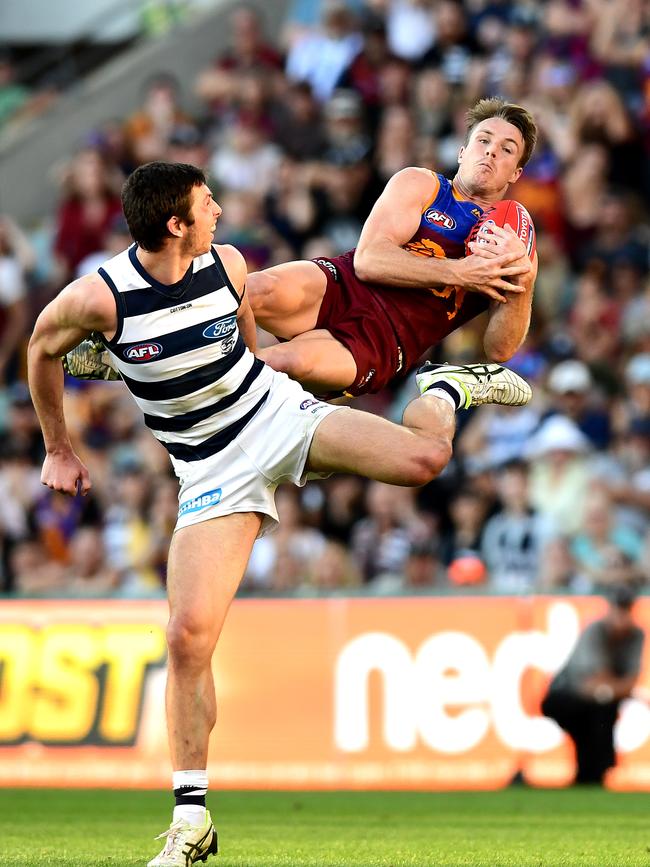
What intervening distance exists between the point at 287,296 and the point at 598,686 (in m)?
5.42

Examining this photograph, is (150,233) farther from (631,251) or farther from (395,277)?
(631,251)

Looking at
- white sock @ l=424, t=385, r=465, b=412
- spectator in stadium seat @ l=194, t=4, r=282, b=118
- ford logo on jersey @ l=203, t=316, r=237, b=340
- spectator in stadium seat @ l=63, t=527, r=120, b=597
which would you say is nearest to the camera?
ford logo on jersey @ l=203, t=316, r=237, b=340

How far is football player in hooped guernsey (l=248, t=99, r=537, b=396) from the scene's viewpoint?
26.5 feet

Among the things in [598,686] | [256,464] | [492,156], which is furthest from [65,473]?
[598,686]

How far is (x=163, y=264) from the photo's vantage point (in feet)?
23.7

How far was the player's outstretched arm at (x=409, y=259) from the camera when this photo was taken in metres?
7.99

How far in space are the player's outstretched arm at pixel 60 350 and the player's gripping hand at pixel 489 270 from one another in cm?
182

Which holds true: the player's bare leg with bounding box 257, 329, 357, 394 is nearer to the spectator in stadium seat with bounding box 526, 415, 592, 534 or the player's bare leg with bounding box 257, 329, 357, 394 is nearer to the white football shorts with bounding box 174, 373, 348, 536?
the white football shorts with bounding box 174, 373, 348, 536

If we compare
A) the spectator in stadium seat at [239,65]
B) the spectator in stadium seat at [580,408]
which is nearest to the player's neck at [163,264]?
the spectator in stadium seat at [580,408]

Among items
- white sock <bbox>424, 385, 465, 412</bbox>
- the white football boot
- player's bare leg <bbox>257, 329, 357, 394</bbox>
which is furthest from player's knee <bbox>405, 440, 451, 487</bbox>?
player's bare leg <bbox>257, 329, 357, 394</bbox>

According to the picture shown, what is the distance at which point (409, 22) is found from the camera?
1730 centimetres

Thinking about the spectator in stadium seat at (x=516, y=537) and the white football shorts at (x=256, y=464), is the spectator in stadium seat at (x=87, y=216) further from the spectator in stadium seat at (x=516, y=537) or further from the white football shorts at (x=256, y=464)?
the white football shorts at (x=256, y=464)

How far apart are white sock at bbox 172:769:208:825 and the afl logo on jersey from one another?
295cm

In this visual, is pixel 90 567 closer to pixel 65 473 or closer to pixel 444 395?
pixel 65 473
